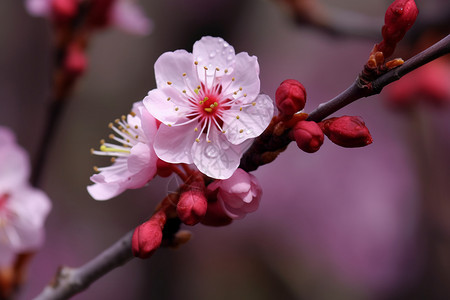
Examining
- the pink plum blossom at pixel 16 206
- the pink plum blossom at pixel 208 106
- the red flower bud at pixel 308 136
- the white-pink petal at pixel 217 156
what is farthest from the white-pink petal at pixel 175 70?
the pink plum blossom at pixel 16 206

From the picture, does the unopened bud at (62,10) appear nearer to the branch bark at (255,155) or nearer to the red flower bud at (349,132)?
the branch bark at (255,155)

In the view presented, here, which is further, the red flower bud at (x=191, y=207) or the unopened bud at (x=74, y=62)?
the unopened bud at (x=74, y=62)

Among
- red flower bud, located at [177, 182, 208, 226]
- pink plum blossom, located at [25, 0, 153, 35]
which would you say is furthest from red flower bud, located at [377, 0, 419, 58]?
pink plum blossom, located at [25, 0, 153, 35]

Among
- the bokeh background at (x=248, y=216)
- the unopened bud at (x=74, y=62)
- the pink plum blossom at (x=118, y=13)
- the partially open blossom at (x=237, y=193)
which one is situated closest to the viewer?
the partially open blossom at (x=237, y=193)

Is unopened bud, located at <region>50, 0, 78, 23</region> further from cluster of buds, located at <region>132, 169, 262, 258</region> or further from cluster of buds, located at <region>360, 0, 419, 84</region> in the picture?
cluster of buds, located at <region>360, 0, 419, 84</region>

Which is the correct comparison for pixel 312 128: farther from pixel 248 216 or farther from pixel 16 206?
pixel 248 216

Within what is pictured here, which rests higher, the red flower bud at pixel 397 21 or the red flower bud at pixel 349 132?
the red flower bud at pixel 397 21
